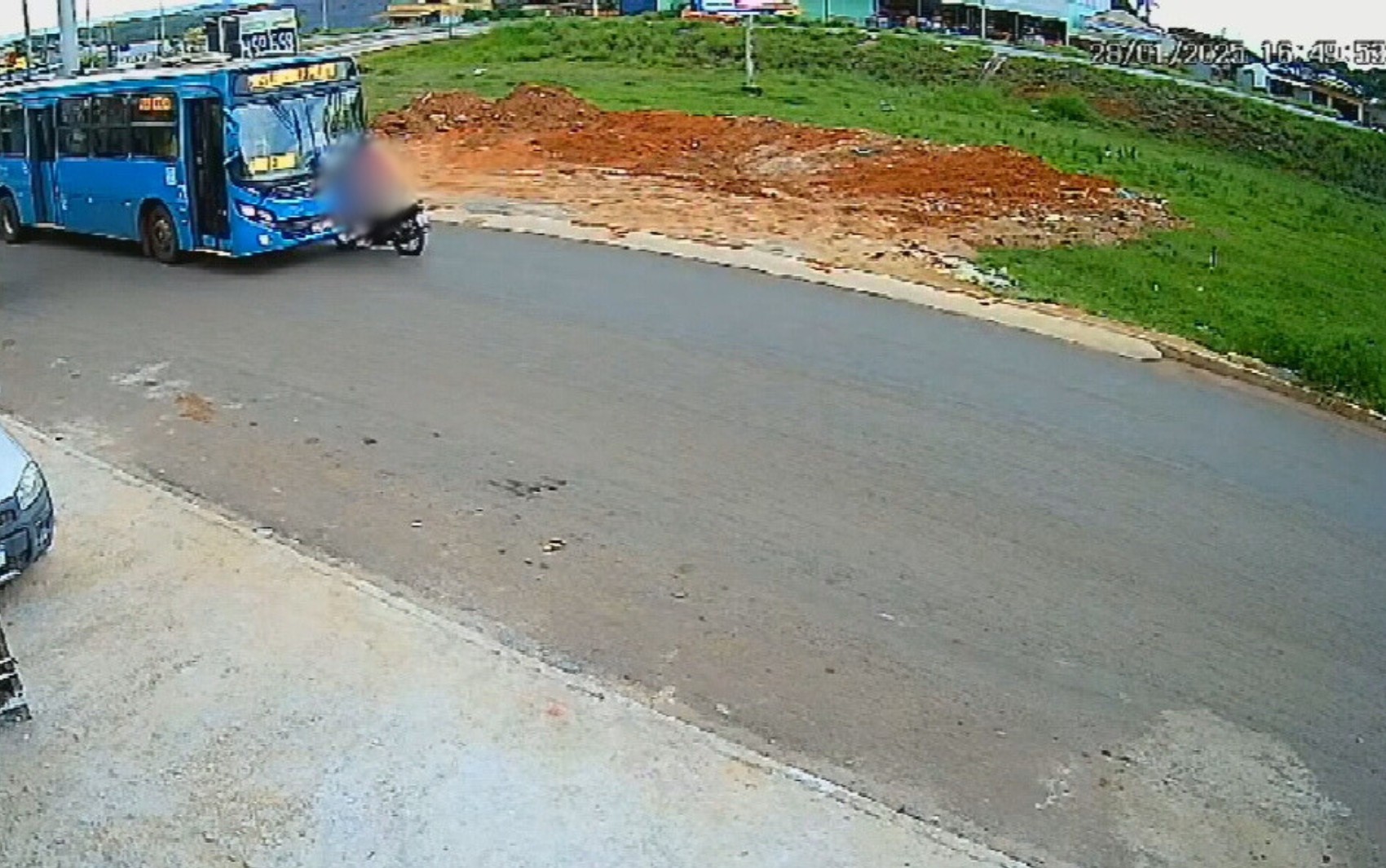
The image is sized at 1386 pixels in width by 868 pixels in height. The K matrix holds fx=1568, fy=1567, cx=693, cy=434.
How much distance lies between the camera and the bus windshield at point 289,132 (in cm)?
1803

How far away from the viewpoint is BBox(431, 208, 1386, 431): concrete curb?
14.5 metres

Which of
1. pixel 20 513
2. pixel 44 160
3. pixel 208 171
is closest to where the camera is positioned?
pixel 20 513

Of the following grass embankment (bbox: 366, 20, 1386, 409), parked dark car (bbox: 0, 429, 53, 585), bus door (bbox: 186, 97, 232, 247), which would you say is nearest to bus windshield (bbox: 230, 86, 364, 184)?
bus door (bbox: 186, 97, 232, 247)

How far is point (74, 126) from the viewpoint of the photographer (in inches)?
815

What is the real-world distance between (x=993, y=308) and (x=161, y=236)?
10.3 metres

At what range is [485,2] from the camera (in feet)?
275

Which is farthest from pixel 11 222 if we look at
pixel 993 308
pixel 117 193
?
pixel 993 308

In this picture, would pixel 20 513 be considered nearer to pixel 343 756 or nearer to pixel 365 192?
pixel 343 756

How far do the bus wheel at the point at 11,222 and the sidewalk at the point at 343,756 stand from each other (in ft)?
51.7

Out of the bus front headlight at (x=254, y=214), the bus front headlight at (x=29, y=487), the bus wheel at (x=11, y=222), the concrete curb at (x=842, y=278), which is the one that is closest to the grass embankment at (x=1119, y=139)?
the concrete curb at (x=842, y=278)

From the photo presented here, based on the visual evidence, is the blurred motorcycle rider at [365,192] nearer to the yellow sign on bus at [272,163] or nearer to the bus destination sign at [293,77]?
the yellow sign on bus at [272,163]

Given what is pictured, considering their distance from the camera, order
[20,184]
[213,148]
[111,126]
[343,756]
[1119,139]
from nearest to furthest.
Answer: [343,756] < [213,148] < [111,126] < [20,184] < [1119,139]

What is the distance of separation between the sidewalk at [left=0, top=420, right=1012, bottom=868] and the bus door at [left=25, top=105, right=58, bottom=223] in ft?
47.5

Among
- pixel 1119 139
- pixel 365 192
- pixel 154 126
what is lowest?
pixel 1119 139
